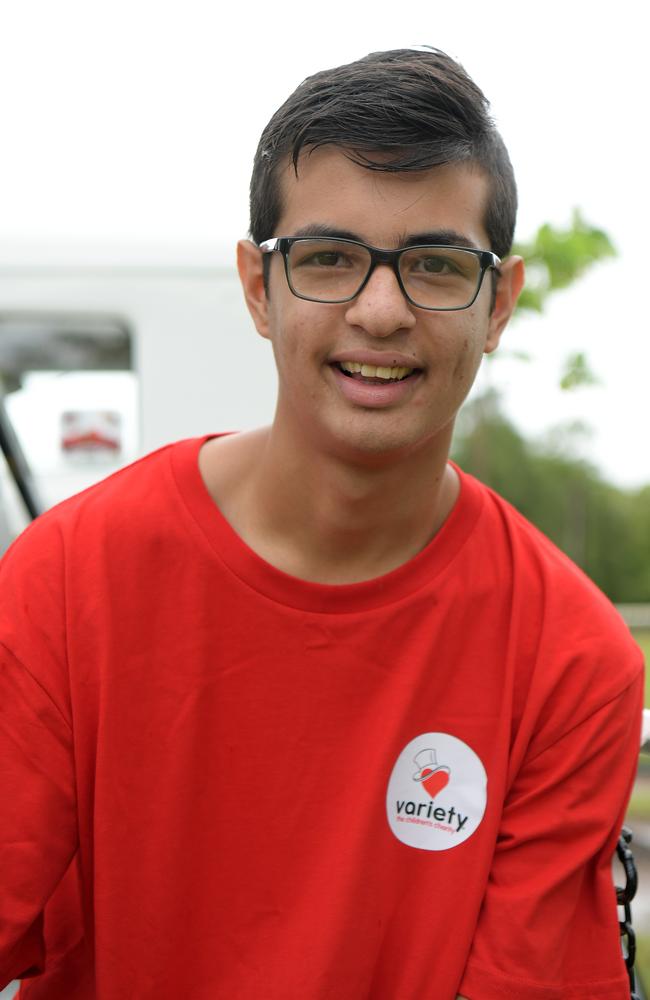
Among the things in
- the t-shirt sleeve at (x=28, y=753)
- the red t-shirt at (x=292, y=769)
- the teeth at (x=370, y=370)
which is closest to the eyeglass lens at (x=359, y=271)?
the teeth at (x=370, y=370)

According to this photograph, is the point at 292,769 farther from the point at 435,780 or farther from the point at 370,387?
the point at 370,387

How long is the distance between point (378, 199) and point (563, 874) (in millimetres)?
1183

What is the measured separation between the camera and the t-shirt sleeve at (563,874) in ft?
6.39

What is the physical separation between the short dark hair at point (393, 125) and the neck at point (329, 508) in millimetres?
400

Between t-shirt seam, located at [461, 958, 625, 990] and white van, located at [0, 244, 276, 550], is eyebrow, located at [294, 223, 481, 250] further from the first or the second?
white van, located at [0, 244, 276, 550]

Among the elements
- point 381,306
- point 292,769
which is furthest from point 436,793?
point 381,306

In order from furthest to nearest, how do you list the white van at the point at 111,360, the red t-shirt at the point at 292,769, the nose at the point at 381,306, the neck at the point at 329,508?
the white van at the point at 111,360
the neck at the point at 329,508
the red t-shirt at the point at 292,769
the nose at the point at 381,306

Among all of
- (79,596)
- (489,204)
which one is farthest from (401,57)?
(79,596)

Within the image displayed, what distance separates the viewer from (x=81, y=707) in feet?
6.15

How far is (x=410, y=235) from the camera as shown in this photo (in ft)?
5.90

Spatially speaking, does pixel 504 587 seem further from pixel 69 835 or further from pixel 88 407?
pixel 88 407

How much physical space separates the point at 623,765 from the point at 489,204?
101cm

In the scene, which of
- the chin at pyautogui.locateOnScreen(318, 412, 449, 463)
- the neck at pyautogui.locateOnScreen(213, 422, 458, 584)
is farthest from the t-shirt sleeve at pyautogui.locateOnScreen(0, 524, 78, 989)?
the chin at pyautogui.locateOnScreen(318, 412, 449, 463)

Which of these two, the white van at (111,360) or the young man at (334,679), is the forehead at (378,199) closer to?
the young man at (334,679)
